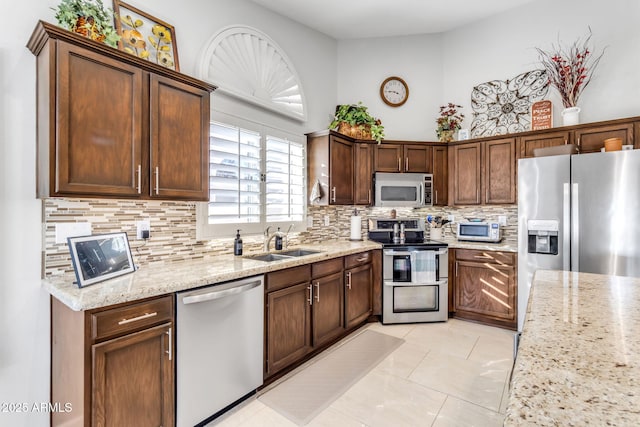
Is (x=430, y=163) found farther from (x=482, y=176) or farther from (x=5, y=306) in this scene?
(x=5, y=306)

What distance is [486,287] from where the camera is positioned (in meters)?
3.46

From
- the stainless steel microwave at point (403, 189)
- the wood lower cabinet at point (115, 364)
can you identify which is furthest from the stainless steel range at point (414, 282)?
the wood lower cabinet at point (115, 364)

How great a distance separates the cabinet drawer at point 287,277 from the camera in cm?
228

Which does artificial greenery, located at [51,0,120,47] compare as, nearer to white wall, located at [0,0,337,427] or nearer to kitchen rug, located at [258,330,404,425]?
white wall, located at [0,0,337,427]

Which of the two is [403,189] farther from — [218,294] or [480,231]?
[218,294]

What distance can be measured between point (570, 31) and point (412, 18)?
1.75 m

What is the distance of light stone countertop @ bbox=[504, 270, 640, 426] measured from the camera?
1.71ft

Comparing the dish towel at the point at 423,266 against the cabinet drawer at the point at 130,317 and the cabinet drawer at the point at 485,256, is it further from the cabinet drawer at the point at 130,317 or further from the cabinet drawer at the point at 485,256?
the cabinet drawer at the point at 130,317

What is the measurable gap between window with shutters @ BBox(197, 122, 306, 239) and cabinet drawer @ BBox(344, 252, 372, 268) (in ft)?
2.21

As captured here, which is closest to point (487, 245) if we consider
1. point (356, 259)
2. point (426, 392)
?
point (356, 259)

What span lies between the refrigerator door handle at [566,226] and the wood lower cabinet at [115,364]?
326 cm

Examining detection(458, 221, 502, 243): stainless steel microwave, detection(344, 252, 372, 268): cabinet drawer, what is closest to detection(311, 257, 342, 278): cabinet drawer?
Answer: detection(344, 252, 372, 268): cabinet drawer

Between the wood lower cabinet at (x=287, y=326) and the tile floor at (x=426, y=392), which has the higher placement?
the wood lower cabinet at (x=287, y=326)

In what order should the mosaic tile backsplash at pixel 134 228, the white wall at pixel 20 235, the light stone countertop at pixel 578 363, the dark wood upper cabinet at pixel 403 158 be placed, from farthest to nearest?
the dark wood upper cabinet at pixel 403 158 → the mosaic tile backsplash at pixel 134 228 → the white wall at pixel 20 235 → the light stone countertop at pixel 578 363
